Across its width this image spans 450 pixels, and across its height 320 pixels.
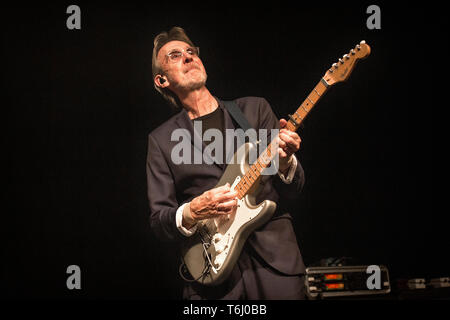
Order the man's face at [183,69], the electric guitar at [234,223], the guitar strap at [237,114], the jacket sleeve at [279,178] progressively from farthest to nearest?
the man's face at [183,69], the guitar strap at [237,114], the jacket sleeve at [279,178], the electric guitar at [234,223]

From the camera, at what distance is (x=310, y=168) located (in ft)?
10.0

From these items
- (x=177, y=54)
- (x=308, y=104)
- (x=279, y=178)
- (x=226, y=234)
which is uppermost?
(x=177, y=54)

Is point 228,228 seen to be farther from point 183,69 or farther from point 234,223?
point 183,69

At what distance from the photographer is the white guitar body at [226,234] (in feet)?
→ 7.79

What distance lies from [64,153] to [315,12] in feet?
6.15

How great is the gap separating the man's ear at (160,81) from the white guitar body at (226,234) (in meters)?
0.70

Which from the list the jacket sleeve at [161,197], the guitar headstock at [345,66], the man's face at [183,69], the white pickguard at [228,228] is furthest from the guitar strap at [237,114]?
the guitar headstock at [345,66]

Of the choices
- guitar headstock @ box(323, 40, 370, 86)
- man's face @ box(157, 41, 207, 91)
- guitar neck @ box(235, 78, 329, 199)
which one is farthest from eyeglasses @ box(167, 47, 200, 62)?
guitar headstock @ box(323, 40, 370, 86)

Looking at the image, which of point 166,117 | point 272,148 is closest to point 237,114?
point 272,148

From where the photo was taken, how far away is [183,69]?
2.81 meters

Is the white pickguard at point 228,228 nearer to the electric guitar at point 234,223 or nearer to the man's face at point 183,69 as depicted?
the electric guitar at point 234,223

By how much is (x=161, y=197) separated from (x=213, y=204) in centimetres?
37

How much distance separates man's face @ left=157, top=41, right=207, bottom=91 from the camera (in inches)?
110

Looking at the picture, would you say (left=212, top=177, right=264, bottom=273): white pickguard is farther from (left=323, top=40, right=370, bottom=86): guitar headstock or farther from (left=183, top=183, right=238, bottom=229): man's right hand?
(left=323, top=40, right=370, bottom=86): guitar headstock
